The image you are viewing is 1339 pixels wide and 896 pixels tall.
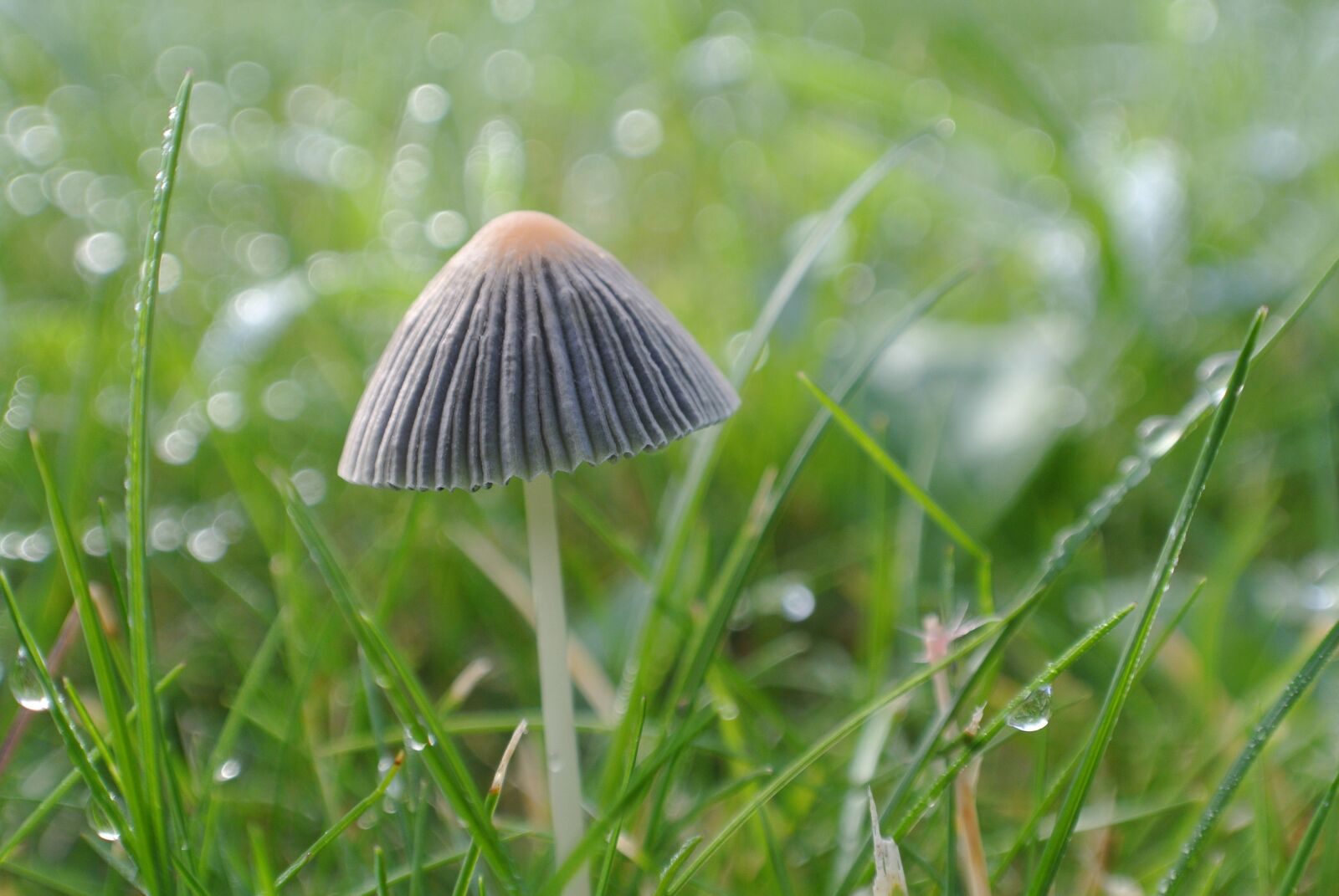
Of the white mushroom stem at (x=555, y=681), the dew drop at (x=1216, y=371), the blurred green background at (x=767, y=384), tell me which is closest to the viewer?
the white mushroom stem at (x=555, y=681)

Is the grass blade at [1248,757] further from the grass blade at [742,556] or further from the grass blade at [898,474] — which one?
the grass blade at [742,556]

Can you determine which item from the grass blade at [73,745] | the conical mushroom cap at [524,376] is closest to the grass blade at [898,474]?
the conical mushroom cap at [524,376]

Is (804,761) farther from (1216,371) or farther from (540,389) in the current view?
(1216,371)

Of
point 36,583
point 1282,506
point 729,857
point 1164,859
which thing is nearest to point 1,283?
point 36,583

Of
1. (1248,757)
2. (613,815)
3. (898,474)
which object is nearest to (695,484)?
(898,474)

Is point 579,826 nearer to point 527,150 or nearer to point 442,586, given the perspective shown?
point 442,586
